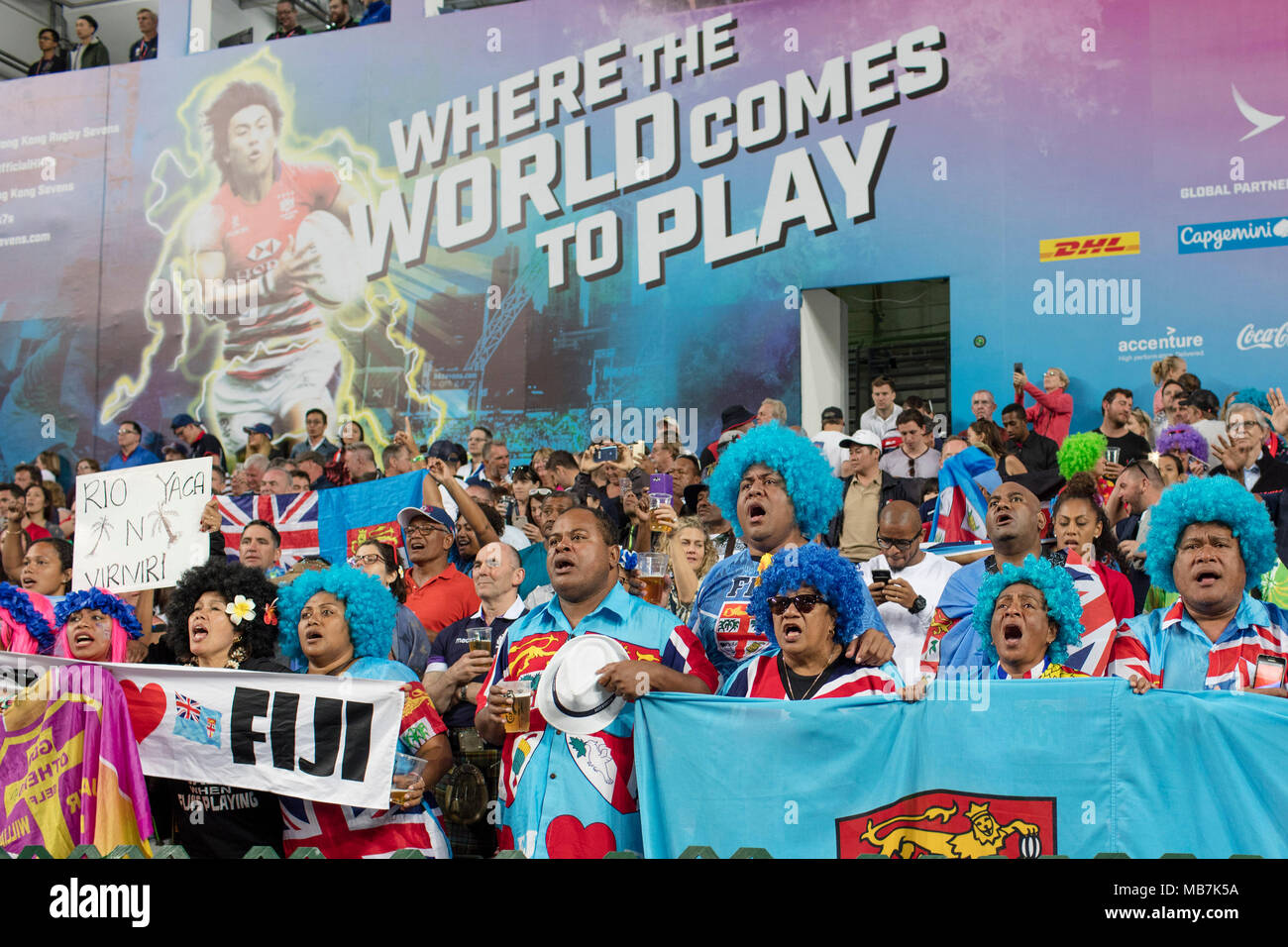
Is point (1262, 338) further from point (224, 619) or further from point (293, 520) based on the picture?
point (224, 619)

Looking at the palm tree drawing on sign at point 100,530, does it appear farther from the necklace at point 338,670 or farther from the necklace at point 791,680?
the necklace at point 791,680

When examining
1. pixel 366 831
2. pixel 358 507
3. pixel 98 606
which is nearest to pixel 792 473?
pixel 366 831

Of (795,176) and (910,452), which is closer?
(910,452)

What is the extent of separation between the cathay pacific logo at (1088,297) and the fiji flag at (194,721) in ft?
35.1

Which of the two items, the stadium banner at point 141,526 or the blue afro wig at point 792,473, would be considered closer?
the blue afro wig at point 792,473

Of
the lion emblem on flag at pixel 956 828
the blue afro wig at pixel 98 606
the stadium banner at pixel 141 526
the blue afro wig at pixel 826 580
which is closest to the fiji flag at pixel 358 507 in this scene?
the stadium banner at pixel 141 526

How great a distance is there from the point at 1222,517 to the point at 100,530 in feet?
18.6

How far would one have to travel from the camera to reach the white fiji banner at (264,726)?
187 inches

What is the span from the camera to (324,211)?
1745 centimetres

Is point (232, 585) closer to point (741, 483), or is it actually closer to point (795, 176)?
point (741, 483)

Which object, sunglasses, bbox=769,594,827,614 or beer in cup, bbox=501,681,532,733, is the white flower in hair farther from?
sunglasses, bbox=769,594,827,614

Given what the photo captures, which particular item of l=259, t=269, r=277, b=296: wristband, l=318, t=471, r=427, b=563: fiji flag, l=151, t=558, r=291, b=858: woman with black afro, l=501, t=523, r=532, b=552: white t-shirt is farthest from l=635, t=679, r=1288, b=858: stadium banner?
l=259, t=269, r=277, b=296: wristband
